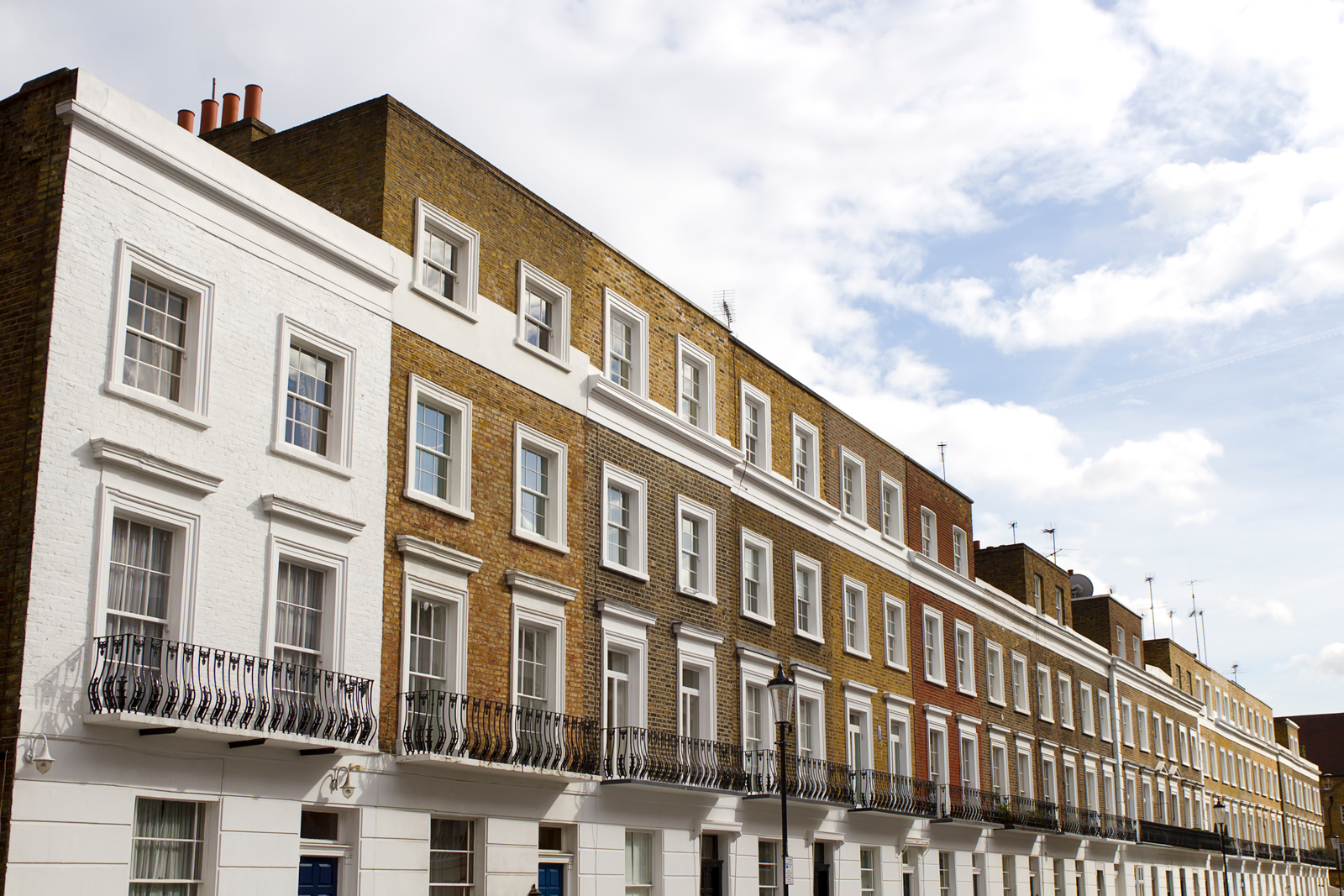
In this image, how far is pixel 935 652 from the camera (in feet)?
118

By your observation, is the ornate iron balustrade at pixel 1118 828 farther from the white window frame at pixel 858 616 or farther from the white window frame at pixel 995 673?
the white window frame at pixel 858 616

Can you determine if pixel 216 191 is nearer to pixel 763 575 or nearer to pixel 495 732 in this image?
pixel 495 732

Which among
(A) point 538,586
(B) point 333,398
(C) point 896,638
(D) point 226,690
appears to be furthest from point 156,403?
(C) point 896,638

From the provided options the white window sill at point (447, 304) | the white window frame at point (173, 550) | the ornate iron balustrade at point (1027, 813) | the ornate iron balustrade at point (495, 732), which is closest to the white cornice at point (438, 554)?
the ornate iron balustrade at point (495, 732)

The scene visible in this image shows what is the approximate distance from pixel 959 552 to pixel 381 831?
2526cm

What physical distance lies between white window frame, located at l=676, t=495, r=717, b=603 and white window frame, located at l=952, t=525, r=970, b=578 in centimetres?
1423

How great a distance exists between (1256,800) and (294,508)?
67.3m

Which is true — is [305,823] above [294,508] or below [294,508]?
below

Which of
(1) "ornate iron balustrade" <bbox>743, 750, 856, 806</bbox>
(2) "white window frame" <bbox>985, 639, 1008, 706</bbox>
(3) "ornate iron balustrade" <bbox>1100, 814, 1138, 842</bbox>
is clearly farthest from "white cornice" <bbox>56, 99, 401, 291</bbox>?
(3) "ornate iron balustrade" <bbox>1100, 814, 1138, 842</bbox>

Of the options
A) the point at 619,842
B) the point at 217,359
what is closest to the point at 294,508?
the point at 217,359

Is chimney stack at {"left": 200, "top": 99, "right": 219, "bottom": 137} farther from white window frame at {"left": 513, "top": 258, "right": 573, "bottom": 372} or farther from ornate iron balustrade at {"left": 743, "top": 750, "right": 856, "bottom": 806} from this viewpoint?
ornate iron balustrade at {"left": 743, "top": 750, "right": 856, "bottom": 806}

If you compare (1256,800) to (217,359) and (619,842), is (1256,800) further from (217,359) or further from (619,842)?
(217,359)

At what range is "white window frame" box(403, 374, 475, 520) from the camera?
738 inches

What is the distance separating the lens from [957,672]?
37281mm
